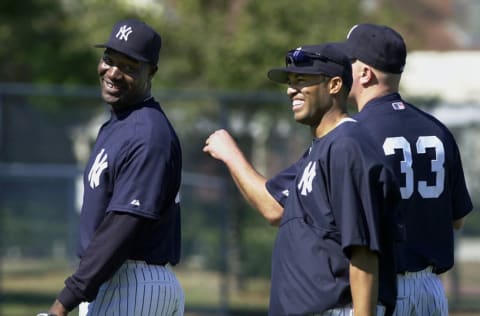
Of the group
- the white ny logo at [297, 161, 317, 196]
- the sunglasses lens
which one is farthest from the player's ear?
the white ny logo at [297, 161, 317, 196]

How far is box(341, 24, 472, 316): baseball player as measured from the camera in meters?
5.37

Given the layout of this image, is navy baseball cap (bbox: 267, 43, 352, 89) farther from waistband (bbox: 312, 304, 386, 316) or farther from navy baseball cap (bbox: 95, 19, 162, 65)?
waistband (bbox: 312, 304, 386, 316)

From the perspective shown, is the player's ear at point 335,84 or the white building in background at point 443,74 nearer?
the player's ear at point 335,84

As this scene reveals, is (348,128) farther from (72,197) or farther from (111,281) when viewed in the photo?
(72,197)

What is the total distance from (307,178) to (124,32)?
3.94ft

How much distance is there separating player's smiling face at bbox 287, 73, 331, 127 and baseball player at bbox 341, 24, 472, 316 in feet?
2.35

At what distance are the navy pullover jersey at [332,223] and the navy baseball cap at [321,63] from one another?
229 mm

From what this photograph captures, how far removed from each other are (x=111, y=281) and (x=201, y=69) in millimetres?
12026

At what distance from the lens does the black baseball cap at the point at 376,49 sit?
5434 millimetres

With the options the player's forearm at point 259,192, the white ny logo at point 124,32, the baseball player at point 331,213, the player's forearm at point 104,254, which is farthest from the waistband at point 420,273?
the white ny logo at point 124,32

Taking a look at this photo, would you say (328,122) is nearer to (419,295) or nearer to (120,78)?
(120,78)

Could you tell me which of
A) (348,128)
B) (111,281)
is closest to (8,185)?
(111,281)

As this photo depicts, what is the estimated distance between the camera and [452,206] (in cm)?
567

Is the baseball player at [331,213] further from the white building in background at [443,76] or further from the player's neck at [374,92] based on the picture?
the white building in background at [443,76]
